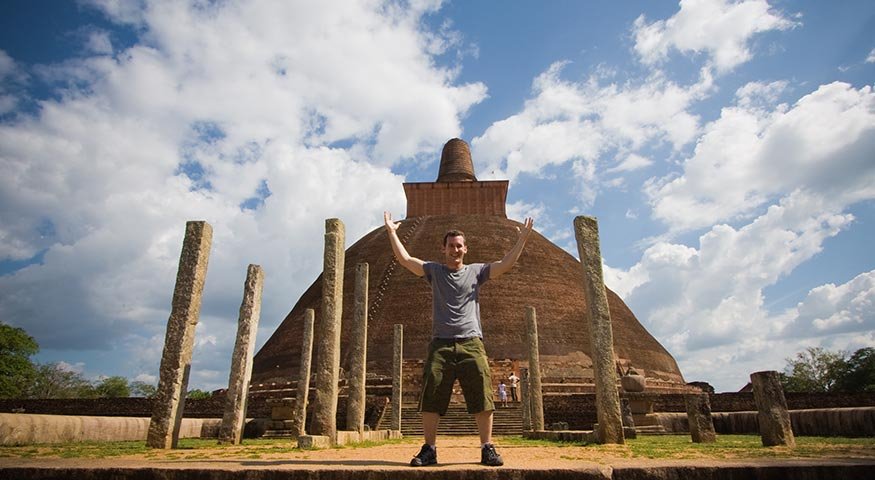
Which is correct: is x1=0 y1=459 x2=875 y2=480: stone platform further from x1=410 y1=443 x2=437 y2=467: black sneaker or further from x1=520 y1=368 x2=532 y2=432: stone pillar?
x1=520 y1=368 x2=532 y2=432: stone pillar

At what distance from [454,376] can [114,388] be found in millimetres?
67840

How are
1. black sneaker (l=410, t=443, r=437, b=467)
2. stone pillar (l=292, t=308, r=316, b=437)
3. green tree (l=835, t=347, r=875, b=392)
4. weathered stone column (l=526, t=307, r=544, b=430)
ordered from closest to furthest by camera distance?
1. black sneaker (l=410, t=443, r=437, b=467)
2. stone pillar (l=292, t=308, r=316, b=437)
3. weathered stone column (l=526, t=307, r=544, b=430)
4. green tree (l=835, t=347, r=875, b=392)

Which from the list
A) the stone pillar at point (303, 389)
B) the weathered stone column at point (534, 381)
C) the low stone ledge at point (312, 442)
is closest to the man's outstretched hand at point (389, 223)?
the low stone ledge at point (312, 442)

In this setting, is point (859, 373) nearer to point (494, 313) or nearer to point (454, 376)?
point (494, 313)

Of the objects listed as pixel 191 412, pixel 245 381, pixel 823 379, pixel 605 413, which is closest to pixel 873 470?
pixel 605 413

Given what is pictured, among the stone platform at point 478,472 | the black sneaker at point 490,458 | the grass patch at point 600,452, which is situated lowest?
the grass patch at point 600,452

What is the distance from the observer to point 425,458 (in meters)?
3.99

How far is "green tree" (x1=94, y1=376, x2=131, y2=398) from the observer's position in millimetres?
57803

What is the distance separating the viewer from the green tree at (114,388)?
5780 centimetres

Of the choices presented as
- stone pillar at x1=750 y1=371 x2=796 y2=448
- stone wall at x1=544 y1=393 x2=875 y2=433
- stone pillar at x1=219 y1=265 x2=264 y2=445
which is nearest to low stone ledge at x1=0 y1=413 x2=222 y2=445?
stone pillar at x1=219 y1=265 x2=264 y2=445

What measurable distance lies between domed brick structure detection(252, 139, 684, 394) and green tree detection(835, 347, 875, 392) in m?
13.2

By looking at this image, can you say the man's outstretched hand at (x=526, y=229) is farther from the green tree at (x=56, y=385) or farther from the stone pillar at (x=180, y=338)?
the green tree at (x=56, y=385)

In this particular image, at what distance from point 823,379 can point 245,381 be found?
47.1 m

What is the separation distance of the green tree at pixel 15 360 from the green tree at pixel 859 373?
182ft
